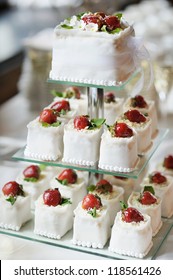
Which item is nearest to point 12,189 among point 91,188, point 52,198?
point 52,198

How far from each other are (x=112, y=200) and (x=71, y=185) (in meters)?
0.23

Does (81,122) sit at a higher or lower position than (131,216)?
higher

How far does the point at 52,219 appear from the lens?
3164mm

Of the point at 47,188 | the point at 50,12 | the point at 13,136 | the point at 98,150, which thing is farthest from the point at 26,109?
the point at 50,12

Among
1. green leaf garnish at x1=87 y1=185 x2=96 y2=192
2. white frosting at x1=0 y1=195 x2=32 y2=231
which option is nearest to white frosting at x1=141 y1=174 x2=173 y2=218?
green leaf garnish at x1=87 y1=185 x2=96 y2=192

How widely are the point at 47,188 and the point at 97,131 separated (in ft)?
1.85

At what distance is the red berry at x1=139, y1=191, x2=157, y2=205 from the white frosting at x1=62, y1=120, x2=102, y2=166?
11.3 inches

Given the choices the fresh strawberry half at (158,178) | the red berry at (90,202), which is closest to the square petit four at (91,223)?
the red berry at (90,202)

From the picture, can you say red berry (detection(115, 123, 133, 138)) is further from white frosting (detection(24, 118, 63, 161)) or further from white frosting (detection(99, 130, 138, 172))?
white frosting (detection(24, 118, 63, 161))

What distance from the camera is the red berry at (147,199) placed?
10.5 ft

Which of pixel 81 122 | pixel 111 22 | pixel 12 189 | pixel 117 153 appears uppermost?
pixel 111 22

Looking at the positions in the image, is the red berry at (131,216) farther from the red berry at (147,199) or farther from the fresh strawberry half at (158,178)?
the fresh strawberry half at (158,178)

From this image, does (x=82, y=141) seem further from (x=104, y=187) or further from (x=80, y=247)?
(x=80, y=247)

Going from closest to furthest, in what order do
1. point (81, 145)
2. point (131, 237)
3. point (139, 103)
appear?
point (131, 237)
point (81, 145)
point (139, 103)
